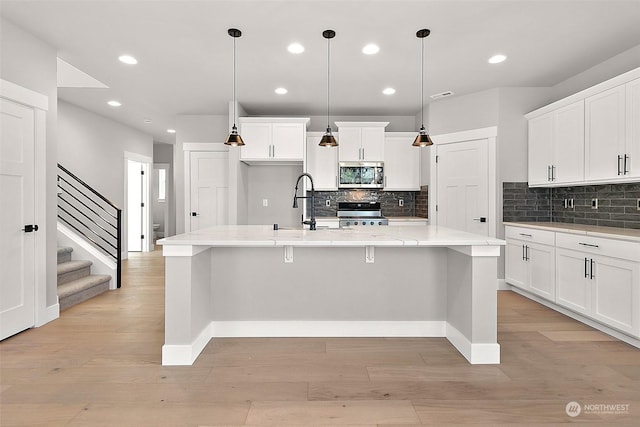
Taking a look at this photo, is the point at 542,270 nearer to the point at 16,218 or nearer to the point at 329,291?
the point at 329,291

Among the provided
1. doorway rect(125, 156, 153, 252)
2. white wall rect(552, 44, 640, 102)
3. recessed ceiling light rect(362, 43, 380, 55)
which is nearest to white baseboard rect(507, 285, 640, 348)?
white wall rect(552, 44, 640, 102)

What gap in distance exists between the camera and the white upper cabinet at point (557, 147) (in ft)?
12.2

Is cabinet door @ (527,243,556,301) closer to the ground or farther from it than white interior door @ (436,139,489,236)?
closer to the ground

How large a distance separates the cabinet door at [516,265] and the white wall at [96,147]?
22.1 ft

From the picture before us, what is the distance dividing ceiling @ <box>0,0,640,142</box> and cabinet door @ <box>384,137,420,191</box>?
852 mm

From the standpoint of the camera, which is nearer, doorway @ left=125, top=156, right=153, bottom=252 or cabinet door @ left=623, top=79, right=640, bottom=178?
cabinet door @ left=623, top=79, right=640, bottom=178

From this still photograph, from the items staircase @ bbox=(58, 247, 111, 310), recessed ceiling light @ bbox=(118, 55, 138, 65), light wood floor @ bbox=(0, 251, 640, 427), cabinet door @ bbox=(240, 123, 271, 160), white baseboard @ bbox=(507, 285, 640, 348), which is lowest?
light wood floor @ bbox=(0, 251, 640, 427)

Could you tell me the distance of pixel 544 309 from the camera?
386cm

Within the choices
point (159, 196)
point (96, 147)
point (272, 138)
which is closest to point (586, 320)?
point (272, 138)

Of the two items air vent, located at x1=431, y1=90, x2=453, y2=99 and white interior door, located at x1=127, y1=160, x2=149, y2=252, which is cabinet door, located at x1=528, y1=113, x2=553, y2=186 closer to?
air vent, located at x1=431, y1=90, x2=453, y2=99

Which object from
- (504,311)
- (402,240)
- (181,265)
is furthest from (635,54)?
(181,265)

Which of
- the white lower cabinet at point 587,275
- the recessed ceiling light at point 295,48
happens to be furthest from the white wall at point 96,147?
the white lower cabinet at point 587,275

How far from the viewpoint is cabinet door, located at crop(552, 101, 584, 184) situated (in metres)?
3.70

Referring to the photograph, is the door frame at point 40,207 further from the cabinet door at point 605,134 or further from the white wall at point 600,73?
the white wall at point 600,73
